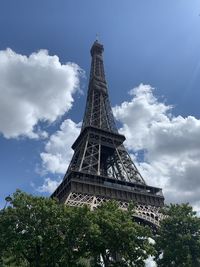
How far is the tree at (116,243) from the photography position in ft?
96.1

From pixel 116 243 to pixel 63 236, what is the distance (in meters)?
4.56

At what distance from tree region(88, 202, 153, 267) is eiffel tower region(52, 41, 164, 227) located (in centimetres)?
1690

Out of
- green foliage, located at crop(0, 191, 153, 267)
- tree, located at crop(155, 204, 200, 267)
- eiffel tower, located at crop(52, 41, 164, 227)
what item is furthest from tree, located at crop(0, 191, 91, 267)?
eiffel tower, located at crop(52, 41, 164, 227)

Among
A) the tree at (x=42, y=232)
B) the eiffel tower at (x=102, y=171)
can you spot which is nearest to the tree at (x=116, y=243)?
the tree at (x=42, y=232)

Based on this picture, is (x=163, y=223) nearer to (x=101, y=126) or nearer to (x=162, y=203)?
(x=162, y=203)

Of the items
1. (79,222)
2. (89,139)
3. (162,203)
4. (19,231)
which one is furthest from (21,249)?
(89,139)

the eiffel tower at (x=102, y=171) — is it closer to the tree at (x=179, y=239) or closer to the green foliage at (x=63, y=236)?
the tree at (x=179, y=239)

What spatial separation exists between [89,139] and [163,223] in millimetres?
29808

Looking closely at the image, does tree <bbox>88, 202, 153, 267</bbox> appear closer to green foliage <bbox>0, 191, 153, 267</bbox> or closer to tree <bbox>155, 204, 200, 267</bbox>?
green foliage <bbox>0, 191, 153, 267</bbox>

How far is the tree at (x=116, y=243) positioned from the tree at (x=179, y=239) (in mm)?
6134

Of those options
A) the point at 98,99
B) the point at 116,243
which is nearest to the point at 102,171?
the point at 98,99

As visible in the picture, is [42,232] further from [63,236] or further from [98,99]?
[98,99]

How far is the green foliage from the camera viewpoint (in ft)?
91.7

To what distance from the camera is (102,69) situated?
282 feet
